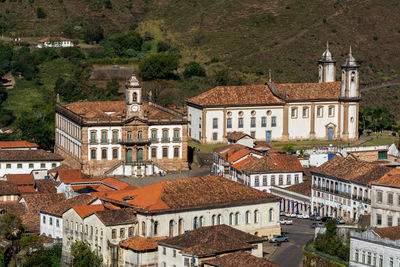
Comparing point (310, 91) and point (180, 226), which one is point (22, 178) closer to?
point (180, 226)

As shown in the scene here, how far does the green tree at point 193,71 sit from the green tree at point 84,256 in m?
71.9

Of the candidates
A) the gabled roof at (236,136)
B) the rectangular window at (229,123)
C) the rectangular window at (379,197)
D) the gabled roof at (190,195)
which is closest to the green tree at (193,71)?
the rectangular window at (229,123)

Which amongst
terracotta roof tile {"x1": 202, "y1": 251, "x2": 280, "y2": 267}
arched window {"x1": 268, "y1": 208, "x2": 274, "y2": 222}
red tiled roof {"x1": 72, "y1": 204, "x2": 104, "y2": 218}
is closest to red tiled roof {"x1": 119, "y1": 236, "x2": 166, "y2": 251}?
red tiled roof {"x1": 72, "y1": 204, "x2": 104, "y2": 218}

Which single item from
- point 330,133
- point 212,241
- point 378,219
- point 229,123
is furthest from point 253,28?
point 212,241

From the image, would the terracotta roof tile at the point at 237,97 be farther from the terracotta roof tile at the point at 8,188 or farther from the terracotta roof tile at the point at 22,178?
the terracotta roof tile at the point at 8,188

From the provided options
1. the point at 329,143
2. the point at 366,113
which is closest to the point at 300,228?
the point at 329,143

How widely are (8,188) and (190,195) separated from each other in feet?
72.7

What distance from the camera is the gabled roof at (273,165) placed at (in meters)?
96.3

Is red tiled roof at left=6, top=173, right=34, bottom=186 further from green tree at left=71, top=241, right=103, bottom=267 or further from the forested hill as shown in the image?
the forested hill

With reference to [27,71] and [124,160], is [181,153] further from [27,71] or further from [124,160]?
[27,71]

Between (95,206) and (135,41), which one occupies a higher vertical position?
(135,41)

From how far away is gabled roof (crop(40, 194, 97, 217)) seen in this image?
274 ft

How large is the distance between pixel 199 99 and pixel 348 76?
50.5 ft

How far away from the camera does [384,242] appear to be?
68438mm
